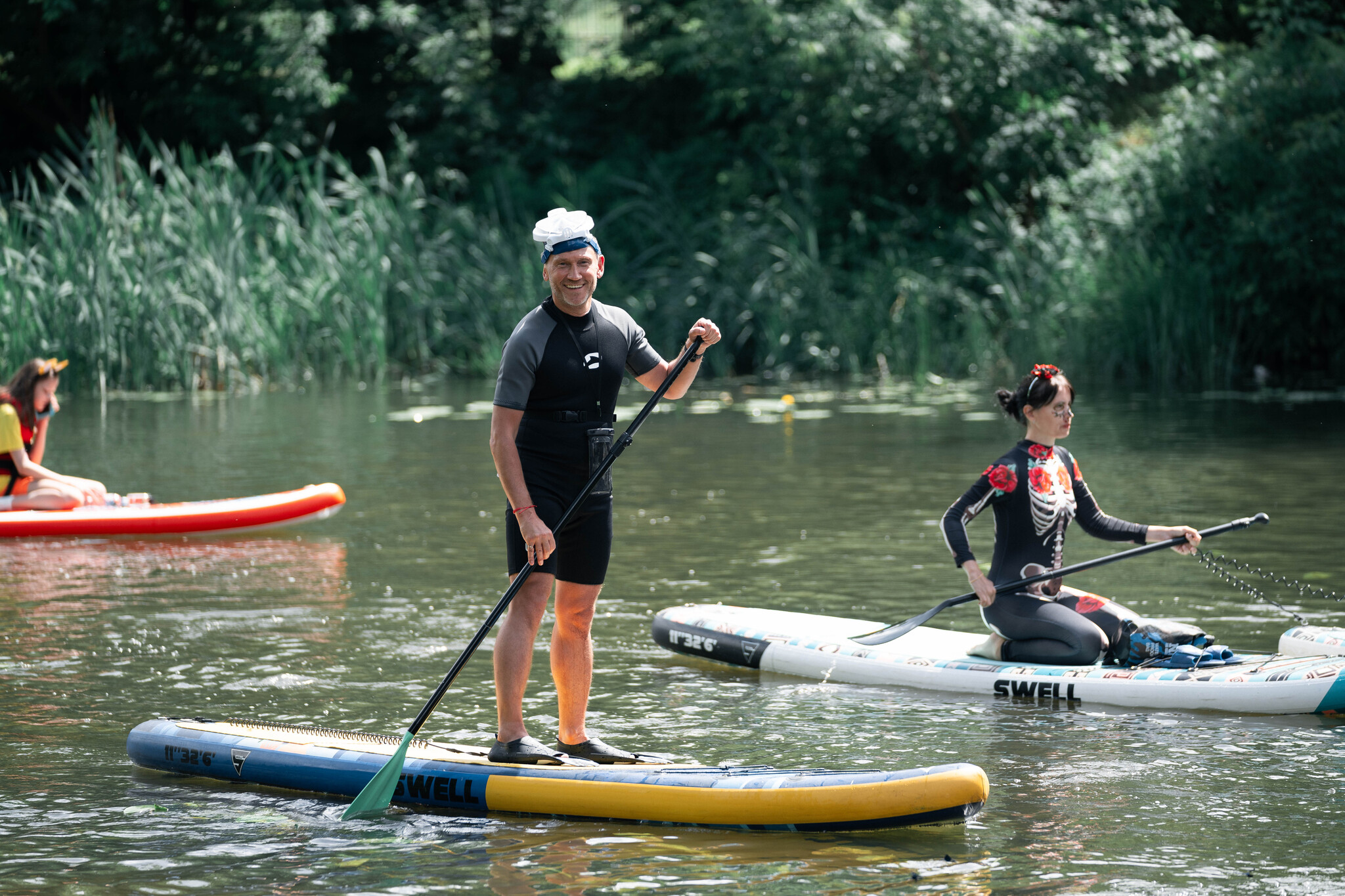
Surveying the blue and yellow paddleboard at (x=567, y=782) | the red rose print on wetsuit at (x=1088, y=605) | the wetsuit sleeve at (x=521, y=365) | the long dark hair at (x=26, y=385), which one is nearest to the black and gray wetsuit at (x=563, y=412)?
the wetsuit sleeve at (x=521, y=365)

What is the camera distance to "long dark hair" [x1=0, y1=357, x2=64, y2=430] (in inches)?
372

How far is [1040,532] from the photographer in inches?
238

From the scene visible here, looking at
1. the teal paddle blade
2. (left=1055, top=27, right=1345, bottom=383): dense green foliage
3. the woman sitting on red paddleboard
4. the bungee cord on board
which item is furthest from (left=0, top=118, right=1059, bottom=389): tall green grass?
the teal paddle blade

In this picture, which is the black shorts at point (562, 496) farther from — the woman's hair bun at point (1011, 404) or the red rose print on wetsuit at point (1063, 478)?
the red rose print on wetsuit at point (1063, 478)

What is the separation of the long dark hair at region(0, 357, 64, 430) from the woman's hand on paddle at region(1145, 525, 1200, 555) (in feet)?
20.6

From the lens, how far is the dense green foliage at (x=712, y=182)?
1839cm

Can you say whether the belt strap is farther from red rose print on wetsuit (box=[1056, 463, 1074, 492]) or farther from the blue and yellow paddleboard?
red rose print on wetsuit (box=[1056, 463, 1074, 492])

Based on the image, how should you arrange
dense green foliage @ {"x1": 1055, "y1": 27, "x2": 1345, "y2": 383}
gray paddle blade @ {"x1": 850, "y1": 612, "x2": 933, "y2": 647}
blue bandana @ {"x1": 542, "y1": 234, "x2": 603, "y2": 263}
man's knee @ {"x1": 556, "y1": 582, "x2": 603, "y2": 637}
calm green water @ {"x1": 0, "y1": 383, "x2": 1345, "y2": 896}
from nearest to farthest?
calm green water @ {"x1": 0, "y1": 383, "x2": 1345, "y2": 896} → blue bandana @ {"x1": 542, "y1": 234, "x2": 603, "y2": 263} → man's knee @ {"x1": 556, "y1": 582, "x2": 603, "y2": 637} → gray paddle blade @ {"x1": 850, "y1": 612, "x2": 933, "y2": 647} → dense green foliage @ {"x1": 1055, "y1": 27, "x2": 1345, "y2": 383}

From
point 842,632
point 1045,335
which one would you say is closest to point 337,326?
point 1045,335

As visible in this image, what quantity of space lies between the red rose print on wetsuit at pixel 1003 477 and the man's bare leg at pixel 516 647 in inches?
76.8

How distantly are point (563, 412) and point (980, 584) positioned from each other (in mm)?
1914

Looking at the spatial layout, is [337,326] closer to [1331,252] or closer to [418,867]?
[1331,252]

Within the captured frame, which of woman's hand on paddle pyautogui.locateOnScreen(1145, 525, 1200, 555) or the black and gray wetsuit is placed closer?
the black and gray wetsuit

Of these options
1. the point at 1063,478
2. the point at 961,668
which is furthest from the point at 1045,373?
the point at 961,668
